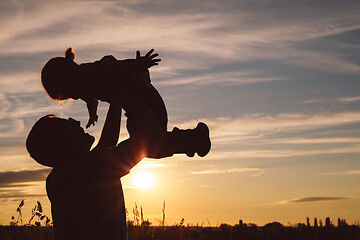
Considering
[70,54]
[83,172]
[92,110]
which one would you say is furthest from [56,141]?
[92,110]

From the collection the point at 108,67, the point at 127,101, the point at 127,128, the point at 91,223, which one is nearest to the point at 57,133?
the point at 91,223

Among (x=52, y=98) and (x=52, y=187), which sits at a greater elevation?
(x=52, y=98)

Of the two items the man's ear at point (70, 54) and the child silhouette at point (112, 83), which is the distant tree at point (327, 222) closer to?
the child silhouette at point (112, 83)

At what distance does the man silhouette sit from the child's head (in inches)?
82.9

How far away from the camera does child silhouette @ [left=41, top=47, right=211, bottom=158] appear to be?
14.8ft

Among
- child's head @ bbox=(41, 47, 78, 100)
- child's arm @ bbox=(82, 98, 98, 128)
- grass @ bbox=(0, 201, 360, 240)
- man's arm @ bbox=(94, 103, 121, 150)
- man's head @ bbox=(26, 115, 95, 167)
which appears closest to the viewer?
man's head @ bbox=(26, 115, 95, 167)

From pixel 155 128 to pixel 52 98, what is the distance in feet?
7.81

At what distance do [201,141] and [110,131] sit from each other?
1273 millimetres

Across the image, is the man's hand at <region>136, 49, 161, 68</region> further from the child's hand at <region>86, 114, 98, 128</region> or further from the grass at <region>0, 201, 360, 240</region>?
the grass at <region>0, 201, 360, 240</region>

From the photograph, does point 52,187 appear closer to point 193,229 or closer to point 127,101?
point 127,101

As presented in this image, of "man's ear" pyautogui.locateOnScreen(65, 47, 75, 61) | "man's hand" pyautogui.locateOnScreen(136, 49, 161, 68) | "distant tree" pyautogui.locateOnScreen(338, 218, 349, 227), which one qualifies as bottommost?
"distant tree" pyautogui.locateOnScreen(338, 218, 349, 227)

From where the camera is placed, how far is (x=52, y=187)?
10.4 ft

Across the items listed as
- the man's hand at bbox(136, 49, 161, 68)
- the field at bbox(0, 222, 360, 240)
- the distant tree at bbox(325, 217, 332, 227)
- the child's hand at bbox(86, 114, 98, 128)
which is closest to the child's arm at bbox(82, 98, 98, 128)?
the child's hand at bbox(86, 114, 98, 128)

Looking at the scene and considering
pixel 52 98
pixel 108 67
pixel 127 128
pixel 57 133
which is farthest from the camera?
pixel 52 98
